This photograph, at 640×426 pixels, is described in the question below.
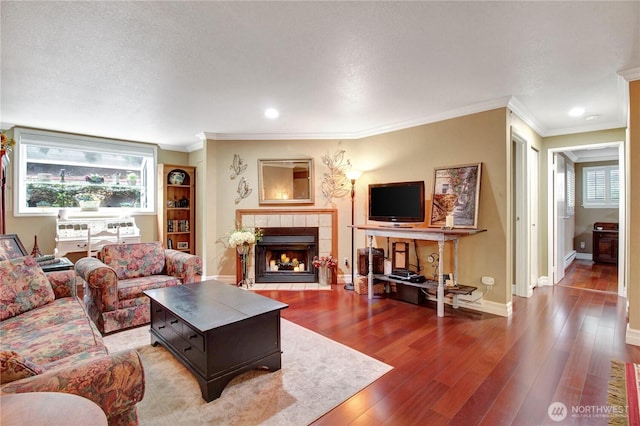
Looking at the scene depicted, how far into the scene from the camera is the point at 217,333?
6.43 ft

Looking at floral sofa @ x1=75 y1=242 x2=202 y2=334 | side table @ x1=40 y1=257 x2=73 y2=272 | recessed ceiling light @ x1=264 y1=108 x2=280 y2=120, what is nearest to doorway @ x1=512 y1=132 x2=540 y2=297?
recessed ceiling light @ x1=264 y1=108 x2=280 y2=120

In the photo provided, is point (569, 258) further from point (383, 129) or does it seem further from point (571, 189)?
point (383, 129)

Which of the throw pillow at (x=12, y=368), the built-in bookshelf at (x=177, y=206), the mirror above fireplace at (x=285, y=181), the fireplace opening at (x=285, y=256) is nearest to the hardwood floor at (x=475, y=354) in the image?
the fireplace opening at (x=285, y=256)

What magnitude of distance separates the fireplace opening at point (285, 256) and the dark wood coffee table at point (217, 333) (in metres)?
2.28

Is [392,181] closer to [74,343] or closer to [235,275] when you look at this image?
[235,275]

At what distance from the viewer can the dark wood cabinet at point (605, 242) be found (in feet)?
20.0

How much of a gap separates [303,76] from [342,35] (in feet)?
2.40

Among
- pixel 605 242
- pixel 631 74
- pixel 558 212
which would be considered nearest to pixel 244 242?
pixel 631 74

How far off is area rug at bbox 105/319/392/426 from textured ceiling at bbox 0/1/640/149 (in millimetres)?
2414

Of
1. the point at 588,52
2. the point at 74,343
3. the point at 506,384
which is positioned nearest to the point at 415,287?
the point at 506,384

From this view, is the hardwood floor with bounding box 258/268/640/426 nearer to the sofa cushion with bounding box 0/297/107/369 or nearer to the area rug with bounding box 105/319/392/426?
the area rug with bounding box 105/319/392/426

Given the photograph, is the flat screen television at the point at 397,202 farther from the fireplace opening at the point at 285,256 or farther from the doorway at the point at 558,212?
the doorway at the point at 558,212

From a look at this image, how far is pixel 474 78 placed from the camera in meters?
2.82

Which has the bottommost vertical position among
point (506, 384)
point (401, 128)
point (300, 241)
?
point (506, 384)
